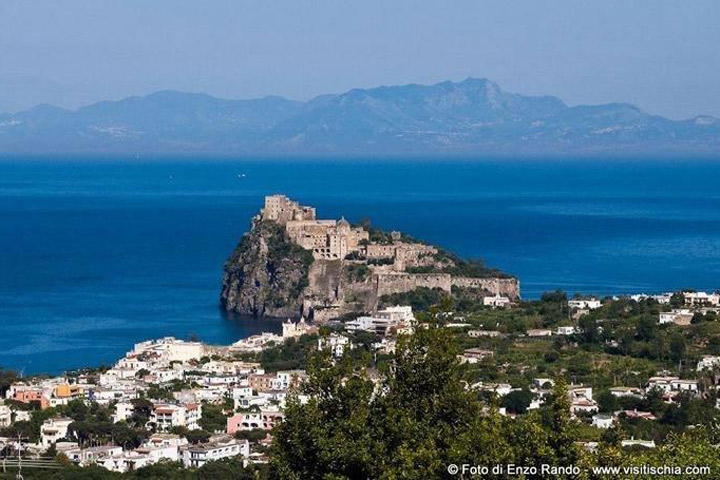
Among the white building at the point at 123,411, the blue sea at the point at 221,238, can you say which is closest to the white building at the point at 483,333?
the blue sea at the point at 221,238

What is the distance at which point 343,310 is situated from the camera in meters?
52.4

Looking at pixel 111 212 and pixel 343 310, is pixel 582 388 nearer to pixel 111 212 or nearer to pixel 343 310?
pixel 343 310

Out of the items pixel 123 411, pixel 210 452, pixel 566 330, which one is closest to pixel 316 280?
pixel 566 330

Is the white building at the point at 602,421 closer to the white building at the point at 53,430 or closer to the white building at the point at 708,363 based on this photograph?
the white building at the point at 708,363

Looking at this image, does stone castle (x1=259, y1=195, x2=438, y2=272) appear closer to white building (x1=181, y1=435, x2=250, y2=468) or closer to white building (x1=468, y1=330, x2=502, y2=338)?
white building (x1=468, y1=330, x2=502, y2=338)

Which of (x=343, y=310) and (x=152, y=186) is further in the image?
(x=152, y=186)

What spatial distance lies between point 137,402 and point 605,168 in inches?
6739

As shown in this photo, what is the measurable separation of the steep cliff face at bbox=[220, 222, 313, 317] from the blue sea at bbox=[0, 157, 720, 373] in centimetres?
127

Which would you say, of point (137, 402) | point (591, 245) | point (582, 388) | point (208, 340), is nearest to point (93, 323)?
point (208, 340)

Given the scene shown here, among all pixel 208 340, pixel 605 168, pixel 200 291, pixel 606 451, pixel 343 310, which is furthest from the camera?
pixel 605 168

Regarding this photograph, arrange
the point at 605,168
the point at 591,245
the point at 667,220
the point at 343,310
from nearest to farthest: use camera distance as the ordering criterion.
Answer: the point at 343,310
the point at 591,245
the point at 667,220
the point at 605,168

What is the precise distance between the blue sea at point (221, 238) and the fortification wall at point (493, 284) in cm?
337

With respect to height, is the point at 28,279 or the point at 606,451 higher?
the point at 606,451

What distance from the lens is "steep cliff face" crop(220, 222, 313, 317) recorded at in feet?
180
